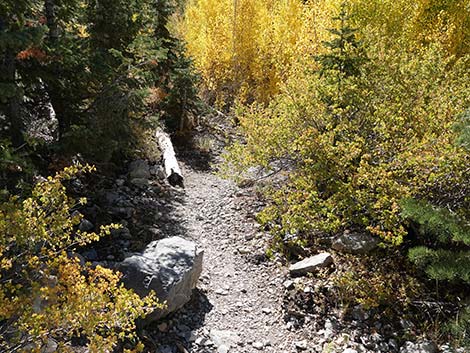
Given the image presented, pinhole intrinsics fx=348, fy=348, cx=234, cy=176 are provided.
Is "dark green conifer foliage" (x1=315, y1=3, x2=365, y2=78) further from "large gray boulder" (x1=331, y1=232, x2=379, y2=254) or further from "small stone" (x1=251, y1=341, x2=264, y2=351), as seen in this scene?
"small stone" (x1=251, y1=341, x2=264, y2=351)

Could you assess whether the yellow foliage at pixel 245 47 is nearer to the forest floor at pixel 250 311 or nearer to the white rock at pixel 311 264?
the forest floor at pixel 250 311

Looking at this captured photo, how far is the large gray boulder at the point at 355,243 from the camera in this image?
654 centimetres

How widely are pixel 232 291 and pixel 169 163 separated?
4934mm

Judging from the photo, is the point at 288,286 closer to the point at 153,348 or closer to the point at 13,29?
the point at 153,348

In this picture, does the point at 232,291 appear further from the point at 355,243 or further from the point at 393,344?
the point at 393,344

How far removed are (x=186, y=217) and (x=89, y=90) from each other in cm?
350

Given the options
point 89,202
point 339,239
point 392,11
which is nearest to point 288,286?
point 339,239

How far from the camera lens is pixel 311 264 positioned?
21.3ft

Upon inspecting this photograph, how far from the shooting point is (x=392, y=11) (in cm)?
1241

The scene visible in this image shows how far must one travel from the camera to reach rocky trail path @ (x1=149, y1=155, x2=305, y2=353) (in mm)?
5309

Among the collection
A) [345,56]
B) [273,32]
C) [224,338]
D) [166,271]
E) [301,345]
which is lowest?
[301,345]

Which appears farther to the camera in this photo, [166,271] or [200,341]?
[166,271]

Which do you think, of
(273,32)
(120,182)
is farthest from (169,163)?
(273,32)

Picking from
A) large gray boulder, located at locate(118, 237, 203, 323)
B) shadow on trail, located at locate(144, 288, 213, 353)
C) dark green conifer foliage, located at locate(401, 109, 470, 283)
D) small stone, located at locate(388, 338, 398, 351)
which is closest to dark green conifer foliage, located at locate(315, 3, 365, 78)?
dark green conifer foliage, located at locate(401, 109, 470, 283)
